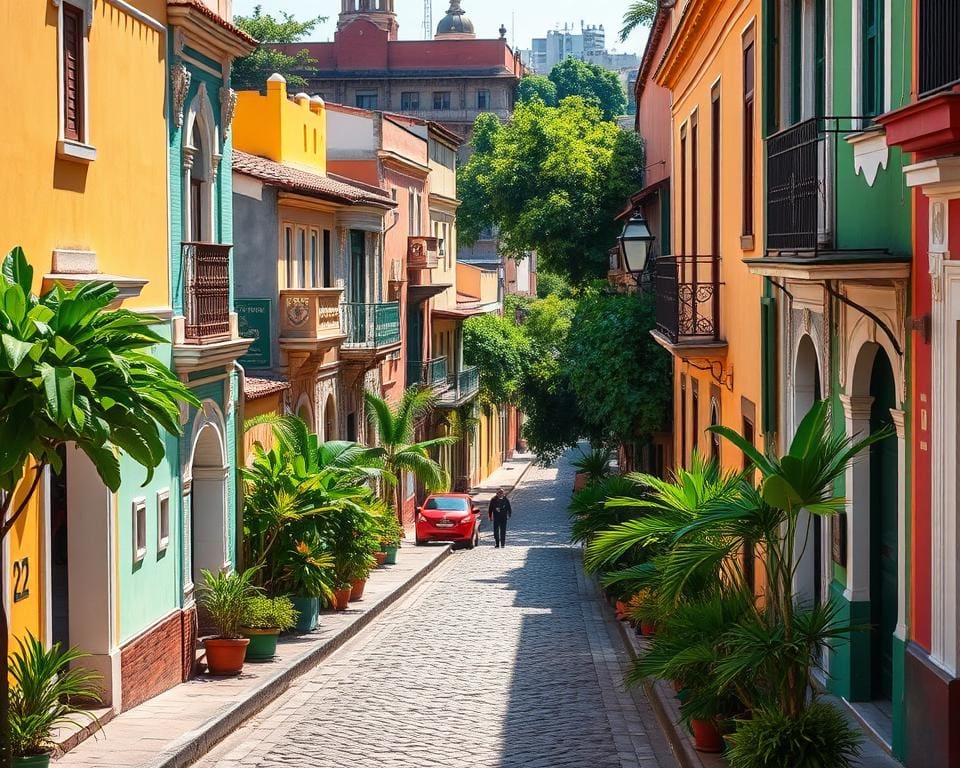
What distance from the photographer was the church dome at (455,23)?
9388cm

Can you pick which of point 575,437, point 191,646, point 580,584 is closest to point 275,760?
point 191,646

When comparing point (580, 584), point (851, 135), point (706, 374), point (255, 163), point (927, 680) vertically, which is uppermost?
point (255, 163)

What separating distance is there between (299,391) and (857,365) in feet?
54.0

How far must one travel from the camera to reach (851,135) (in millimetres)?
11023

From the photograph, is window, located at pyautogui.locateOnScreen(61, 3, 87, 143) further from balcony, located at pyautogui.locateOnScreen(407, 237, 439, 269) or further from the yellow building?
balcony, located at pyautogui.locateOnScreen(407, 237, 439, 269)

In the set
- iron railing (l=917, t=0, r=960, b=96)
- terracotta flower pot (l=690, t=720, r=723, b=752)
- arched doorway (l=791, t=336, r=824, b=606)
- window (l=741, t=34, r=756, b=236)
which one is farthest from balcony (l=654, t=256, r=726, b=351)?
iron railing (l=917, t=0, r=960, b=96)

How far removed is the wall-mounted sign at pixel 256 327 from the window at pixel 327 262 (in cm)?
420

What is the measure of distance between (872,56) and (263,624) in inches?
349

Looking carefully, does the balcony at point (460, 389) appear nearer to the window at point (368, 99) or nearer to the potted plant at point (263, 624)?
the potted plant at point (263, 624)

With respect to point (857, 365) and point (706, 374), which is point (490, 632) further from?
point (857, 365)

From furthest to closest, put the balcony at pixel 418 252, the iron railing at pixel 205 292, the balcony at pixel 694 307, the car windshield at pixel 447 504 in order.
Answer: the balcony at pixel 418 252
the car windshield at pixel 447 504
the balcony at pixel 694 307
the iron railing at pixel 205 292

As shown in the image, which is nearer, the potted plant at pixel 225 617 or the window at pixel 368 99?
the potted plant at pixel 225 617

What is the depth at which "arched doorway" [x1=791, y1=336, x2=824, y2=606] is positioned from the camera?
13.6m

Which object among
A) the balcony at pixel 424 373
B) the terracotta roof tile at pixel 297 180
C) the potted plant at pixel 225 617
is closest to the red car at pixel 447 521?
the balcony at pixel 424 373
